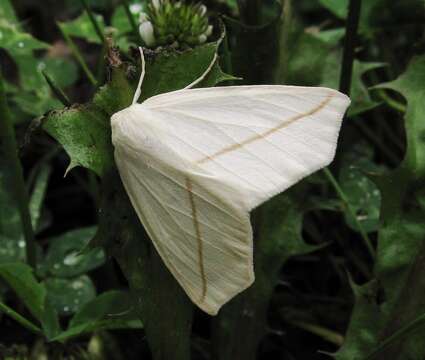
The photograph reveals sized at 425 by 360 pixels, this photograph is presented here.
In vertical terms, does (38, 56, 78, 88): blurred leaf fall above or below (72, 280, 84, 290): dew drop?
above

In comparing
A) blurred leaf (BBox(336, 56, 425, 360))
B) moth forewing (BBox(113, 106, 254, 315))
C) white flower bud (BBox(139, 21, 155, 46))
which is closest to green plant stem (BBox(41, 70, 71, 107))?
moth forewing (BBox(113, 106, 254, 315))

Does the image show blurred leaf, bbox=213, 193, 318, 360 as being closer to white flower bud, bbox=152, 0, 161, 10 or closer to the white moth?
the white moth

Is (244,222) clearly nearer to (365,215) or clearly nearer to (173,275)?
(173,275)

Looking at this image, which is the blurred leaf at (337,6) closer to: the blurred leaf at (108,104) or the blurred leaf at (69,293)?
the blurred leaf at (108,104)

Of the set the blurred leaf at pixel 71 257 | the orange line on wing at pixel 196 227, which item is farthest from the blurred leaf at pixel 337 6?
the orange line on wing at pixel 196 227

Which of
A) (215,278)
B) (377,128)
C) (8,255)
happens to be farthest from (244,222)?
(377,128)
